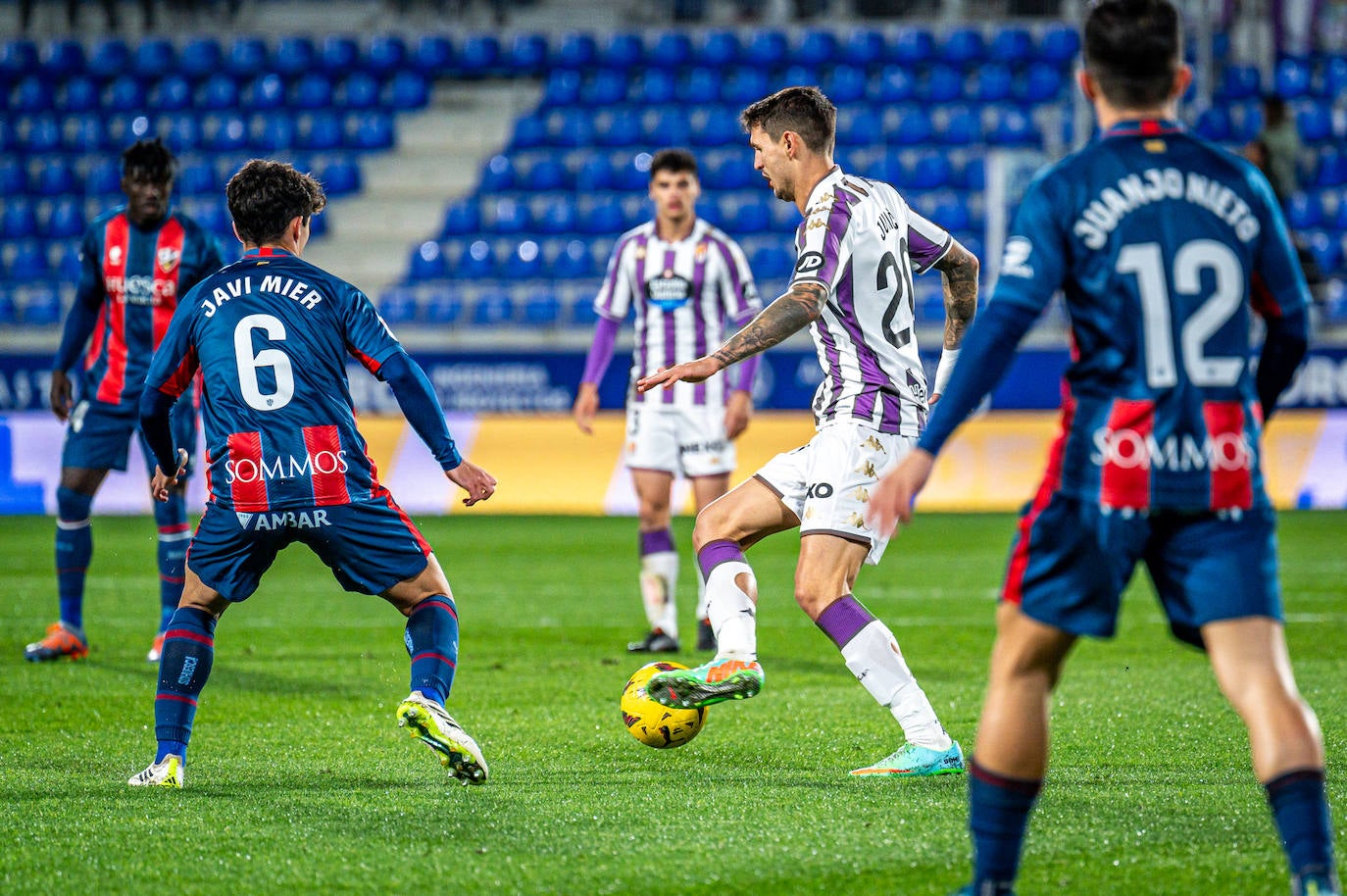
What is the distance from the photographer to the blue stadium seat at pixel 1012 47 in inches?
858

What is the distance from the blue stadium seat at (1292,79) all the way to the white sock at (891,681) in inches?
701

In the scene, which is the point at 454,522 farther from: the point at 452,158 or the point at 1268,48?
the point at 1268,48

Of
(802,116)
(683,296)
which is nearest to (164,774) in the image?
(802,116)

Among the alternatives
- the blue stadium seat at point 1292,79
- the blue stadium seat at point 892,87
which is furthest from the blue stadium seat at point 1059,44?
the blue stadium seat at point 1292,79

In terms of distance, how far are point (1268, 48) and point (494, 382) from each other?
1151cm

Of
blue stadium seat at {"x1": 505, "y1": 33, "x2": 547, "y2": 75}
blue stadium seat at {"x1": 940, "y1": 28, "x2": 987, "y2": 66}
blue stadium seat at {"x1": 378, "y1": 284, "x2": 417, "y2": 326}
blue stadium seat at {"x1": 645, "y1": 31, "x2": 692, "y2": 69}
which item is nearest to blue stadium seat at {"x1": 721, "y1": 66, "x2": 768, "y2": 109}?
blue stadium seat at {"x1": 645, "y1": 31, "x2": 692, "y2": 69}

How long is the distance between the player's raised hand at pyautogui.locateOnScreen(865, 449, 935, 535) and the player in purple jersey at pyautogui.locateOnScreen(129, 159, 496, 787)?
179 centimetres

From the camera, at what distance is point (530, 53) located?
23312 mm

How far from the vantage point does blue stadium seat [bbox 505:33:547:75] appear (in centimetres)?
2331

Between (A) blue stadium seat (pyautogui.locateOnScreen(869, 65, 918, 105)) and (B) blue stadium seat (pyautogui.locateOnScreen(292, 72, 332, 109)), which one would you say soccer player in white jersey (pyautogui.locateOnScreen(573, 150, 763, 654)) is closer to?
(A) blue stadium seat (pyautogui.locateOnScreen(869, 65, 918, 105))

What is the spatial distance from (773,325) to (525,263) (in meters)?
15.7

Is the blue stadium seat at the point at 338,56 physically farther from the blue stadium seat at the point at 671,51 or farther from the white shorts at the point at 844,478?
the white shorts at the point at 844,478

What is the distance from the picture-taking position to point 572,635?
29.1ft

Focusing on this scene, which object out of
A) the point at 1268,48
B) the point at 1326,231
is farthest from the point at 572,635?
the point at 1268,48
